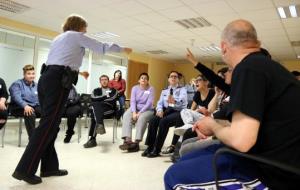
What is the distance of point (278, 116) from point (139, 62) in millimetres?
10420

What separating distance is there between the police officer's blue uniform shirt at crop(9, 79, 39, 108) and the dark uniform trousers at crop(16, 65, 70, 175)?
185 centimetres

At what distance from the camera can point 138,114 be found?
4.07 m

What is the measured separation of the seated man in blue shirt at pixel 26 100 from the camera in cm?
388

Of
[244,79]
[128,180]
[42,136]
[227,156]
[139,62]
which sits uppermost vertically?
[139,62]

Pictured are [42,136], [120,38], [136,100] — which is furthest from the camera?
[120,38]

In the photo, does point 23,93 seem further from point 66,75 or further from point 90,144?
point 66,75

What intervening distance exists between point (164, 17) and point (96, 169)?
398cm

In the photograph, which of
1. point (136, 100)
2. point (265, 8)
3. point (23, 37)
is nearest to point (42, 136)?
point (136, 100)

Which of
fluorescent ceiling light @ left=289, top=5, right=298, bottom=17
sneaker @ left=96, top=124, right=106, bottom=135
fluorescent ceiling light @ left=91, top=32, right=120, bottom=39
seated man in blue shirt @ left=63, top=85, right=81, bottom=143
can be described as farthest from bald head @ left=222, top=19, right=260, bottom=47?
fluorescent ceiling light @ left=91, top=32, right=120, bottom=39

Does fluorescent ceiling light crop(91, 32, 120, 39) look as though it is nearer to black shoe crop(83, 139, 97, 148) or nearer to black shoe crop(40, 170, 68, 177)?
black shoe crop(83, 139, 97, 148)

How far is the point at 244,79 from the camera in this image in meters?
1.04

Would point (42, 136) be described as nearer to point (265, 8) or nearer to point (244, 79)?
point (244, 79)

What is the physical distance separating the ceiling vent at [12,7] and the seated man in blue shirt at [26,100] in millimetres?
2156

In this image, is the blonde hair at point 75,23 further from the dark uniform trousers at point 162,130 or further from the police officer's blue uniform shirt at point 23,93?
the police officer's blue uniform shirt at point 23,93
